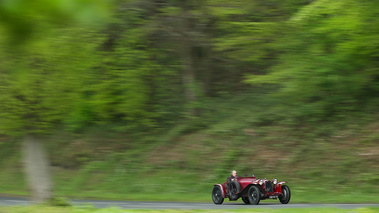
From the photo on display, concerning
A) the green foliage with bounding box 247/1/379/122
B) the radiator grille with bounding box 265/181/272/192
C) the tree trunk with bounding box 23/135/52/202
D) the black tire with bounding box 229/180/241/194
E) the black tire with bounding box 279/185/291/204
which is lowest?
the black tire with bounding box 279/185/291/204

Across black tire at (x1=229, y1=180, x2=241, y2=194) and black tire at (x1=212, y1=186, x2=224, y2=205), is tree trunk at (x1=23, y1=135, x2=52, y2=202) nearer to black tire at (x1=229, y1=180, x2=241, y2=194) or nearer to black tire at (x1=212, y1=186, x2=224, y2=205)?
black tire at (x1=212, y1=186, x2=224, y2=205)

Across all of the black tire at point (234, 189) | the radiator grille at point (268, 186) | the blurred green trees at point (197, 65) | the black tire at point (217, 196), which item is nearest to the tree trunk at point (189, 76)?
the blurred green trees at point (197, 65)

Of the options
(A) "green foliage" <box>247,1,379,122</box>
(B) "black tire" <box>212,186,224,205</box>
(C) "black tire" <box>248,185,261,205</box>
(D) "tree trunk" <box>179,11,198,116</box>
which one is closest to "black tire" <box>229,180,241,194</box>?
(C) "black tire" <box>248,185,261,205</box>

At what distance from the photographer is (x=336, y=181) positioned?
2019 centimetres

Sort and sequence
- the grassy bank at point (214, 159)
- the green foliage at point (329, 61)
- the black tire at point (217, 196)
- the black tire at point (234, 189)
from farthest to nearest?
the grassy bank at point (214, 159), the green foliage at point (329, 61), the black tire at point (217, 196), the black tire at point (234, 189)

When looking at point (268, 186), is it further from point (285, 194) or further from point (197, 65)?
point (197, 65)

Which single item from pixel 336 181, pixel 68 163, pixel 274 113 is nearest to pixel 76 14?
pixel 336 181

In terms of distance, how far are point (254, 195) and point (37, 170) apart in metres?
6.22

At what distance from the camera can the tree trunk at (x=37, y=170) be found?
583 inches

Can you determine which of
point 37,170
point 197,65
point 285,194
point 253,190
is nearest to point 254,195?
point 253,190

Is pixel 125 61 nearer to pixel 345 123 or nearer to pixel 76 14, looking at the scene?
pixel 345 123

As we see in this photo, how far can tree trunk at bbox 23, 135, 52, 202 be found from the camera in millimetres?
14805

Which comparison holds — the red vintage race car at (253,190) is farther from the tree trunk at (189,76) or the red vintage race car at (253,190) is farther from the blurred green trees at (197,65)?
the tree trunk at (189,76)

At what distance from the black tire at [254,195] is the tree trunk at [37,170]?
5.70 meters
